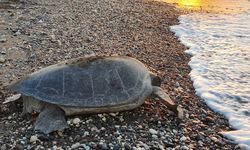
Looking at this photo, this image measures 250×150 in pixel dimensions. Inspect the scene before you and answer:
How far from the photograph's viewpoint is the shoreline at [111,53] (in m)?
5.30

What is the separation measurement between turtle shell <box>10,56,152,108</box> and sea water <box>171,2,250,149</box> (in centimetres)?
159

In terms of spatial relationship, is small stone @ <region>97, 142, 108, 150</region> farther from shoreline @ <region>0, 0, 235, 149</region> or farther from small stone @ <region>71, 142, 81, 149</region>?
small stone @ <region>71, 142, 81, 149</region>

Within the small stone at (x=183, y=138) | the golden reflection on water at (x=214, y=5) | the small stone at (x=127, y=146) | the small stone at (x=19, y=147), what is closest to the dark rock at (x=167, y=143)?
the small stone at (x=183, y=138)

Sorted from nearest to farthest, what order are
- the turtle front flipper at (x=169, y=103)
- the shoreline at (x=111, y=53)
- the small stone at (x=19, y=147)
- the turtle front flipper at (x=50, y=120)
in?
1. the small stone at (x=19, y=147)
2. the turtle front flipper at (x=50, y=120)
3. the shoreline at (x=111, y=53)
4. the turtle front flipper at (x=169, y=103)

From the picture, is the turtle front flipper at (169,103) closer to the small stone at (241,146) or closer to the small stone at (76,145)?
the small stone at (241,146)

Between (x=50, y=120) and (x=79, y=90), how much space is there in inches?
21.3

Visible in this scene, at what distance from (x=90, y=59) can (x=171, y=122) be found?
1465 millimetres

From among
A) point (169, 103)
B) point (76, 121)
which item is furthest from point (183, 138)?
point (76, 121)

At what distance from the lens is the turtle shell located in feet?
17.6

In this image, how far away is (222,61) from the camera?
372 inches

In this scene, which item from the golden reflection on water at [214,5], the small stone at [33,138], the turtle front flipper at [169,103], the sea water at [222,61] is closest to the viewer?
the small stone at [33,138]

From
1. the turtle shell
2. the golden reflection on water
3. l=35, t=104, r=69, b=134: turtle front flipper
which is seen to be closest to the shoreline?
l=35, t=104, r=69, b=134: turtle front flipper

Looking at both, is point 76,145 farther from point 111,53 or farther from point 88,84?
point 111,53

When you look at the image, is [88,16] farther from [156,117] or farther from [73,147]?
[73,147]
